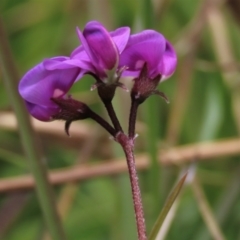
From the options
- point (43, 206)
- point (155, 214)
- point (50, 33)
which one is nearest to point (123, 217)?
point (155, 214)

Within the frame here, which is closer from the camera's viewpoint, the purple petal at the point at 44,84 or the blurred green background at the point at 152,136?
the purple petal at the point at 44,84

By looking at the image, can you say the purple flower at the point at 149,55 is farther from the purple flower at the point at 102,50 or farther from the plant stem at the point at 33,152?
the plant stem at the point at 33,152

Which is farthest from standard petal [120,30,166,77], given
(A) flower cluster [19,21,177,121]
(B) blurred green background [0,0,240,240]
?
(B) blurred green background [0,0,240,240]

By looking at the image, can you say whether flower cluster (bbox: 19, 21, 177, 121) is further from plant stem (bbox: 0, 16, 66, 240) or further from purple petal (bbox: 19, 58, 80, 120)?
plant stem (bbox: 0, 16, 66, 240)

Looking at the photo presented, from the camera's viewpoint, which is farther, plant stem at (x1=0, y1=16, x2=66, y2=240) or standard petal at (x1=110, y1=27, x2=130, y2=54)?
plant stem at (x1=0, y1=16, x2=66, y2=240)

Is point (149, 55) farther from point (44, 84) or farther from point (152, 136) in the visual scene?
point (152, 136)

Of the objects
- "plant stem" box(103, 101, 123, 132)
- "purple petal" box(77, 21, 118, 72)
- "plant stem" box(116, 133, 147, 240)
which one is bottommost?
"plant stem" box(116, 133, 147, 240)

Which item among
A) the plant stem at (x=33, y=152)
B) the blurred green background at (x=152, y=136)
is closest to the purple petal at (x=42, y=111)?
the plant stem at (x=33, y=152)
